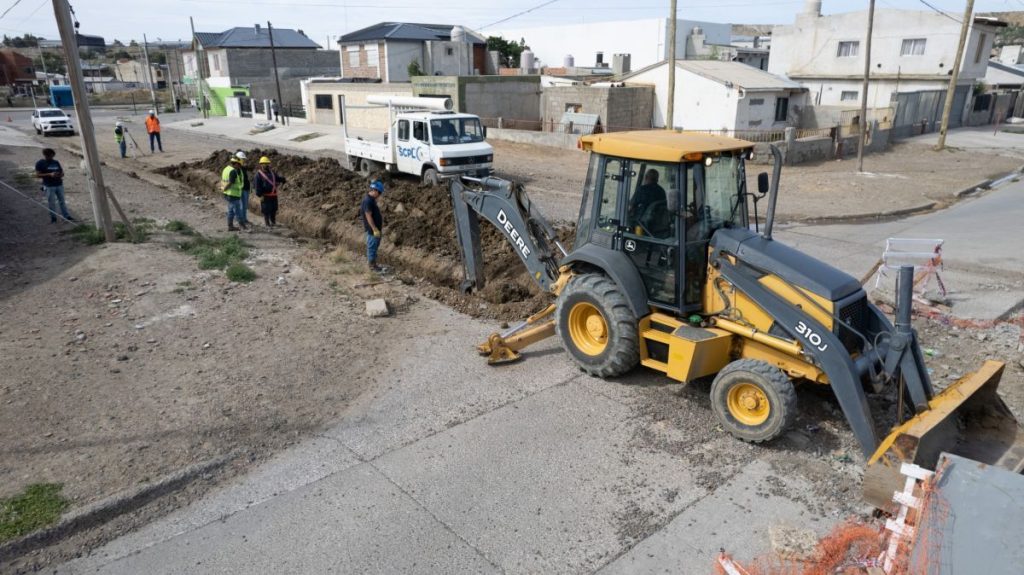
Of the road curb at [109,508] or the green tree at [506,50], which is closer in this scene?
the road curb at [109,508]

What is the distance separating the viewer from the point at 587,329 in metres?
7.26

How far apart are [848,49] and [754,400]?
37206 millimetres

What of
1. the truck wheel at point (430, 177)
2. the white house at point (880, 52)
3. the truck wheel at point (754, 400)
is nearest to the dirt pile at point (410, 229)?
the truck wheel at point (430, 177)

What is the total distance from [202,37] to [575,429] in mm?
58809

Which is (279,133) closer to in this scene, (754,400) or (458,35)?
(458,35)

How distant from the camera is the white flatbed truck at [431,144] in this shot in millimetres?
16203

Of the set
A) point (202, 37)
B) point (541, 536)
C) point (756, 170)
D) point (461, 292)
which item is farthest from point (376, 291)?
point (202, 37)

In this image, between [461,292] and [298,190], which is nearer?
[461,292]

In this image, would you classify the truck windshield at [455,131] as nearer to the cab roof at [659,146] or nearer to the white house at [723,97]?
the cab roof at [659,146]

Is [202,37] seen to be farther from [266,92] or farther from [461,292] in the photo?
[461,292]

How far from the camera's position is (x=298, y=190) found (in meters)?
16.5

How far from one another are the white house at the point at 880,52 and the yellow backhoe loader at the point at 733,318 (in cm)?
3342

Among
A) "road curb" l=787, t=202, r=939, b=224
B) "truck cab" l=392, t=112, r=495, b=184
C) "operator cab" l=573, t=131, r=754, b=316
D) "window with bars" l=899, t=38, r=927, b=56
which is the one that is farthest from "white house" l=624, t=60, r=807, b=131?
"operator cab" l=573, t=131, r=754, b=316

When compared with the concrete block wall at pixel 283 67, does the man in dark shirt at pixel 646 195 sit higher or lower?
lower
